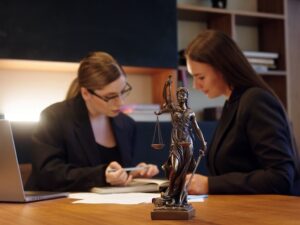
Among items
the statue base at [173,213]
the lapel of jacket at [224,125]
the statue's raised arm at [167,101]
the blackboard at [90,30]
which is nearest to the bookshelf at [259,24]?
the blackboard at [90,30]

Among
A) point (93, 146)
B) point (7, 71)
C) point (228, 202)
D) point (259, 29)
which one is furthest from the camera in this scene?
point (259, 29)

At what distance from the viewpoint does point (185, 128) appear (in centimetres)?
113

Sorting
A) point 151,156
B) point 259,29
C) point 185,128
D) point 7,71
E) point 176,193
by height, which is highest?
point 259,29

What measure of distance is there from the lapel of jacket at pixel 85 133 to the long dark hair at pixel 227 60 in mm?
584

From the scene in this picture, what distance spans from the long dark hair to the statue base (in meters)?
1.05

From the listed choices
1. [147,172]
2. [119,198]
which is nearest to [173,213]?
[119,198]

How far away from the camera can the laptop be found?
1.40 meters

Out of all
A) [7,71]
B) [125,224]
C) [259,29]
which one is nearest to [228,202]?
[125,224]

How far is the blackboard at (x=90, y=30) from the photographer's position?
3.24 metres

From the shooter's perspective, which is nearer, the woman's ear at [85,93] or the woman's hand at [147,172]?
the woman's hand at [147,172]

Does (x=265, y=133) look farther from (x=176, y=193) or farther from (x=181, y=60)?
(x=181, y=60)

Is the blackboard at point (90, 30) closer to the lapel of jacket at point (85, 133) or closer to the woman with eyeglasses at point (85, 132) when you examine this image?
the woman with eyeglasses at point (85, 132)

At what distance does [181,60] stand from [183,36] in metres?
0.31

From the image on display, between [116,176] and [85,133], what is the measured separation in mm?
444
